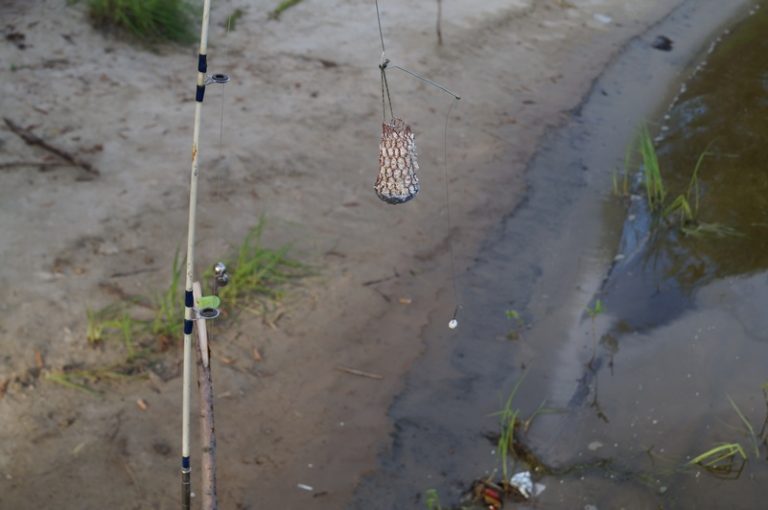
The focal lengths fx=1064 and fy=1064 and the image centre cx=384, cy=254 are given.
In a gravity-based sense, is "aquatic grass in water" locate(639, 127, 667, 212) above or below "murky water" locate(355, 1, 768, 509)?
above

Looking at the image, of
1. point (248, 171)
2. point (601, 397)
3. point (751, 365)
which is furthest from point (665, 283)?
point (248, 171)

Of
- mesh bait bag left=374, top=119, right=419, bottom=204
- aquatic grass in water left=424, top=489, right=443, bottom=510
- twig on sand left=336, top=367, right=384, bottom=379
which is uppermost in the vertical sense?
mesh bait bag left=374, top=119, right=419, bottom=204

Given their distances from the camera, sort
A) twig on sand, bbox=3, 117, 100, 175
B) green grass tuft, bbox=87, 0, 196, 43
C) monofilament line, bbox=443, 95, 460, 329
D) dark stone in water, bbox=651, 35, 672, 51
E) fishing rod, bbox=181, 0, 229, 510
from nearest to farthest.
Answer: fishing rod, bbox=181, 0, 229, 510 → monofilament line, bbox=443, 95, 460, 329 → twig on sand, bbox=3, 117, 100, 175 → green grass tuft, bbox=87, 0, 196, 43 → dark stone in water, bbox=651, 35, 672, 51

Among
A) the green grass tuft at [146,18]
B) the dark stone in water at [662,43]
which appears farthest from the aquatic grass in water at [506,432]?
the dark stone in water at [662,43]

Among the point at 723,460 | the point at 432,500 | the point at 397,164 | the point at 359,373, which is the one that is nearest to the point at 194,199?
the point at 397,164

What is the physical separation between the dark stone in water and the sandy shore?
1.22 m

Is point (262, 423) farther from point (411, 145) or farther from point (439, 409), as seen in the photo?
point (411, 145)

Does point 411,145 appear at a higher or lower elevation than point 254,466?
higher

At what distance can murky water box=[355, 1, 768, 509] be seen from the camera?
15.2 ft

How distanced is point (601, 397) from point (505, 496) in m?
0.93

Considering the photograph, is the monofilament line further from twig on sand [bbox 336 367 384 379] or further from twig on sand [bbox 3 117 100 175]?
twig on sand [bbox 3 117 100 175]

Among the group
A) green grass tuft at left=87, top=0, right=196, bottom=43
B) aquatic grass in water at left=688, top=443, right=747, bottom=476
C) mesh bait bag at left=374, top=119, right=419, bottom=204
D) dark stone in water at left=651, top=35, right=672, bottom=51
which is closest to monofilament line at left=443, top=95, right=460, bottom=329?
aquatic grass in water at left=688, top=443, right=747, bottom=476

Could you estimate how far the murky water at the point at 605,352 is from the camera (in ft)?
15.2

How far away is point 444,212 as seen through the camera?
20.4ft
